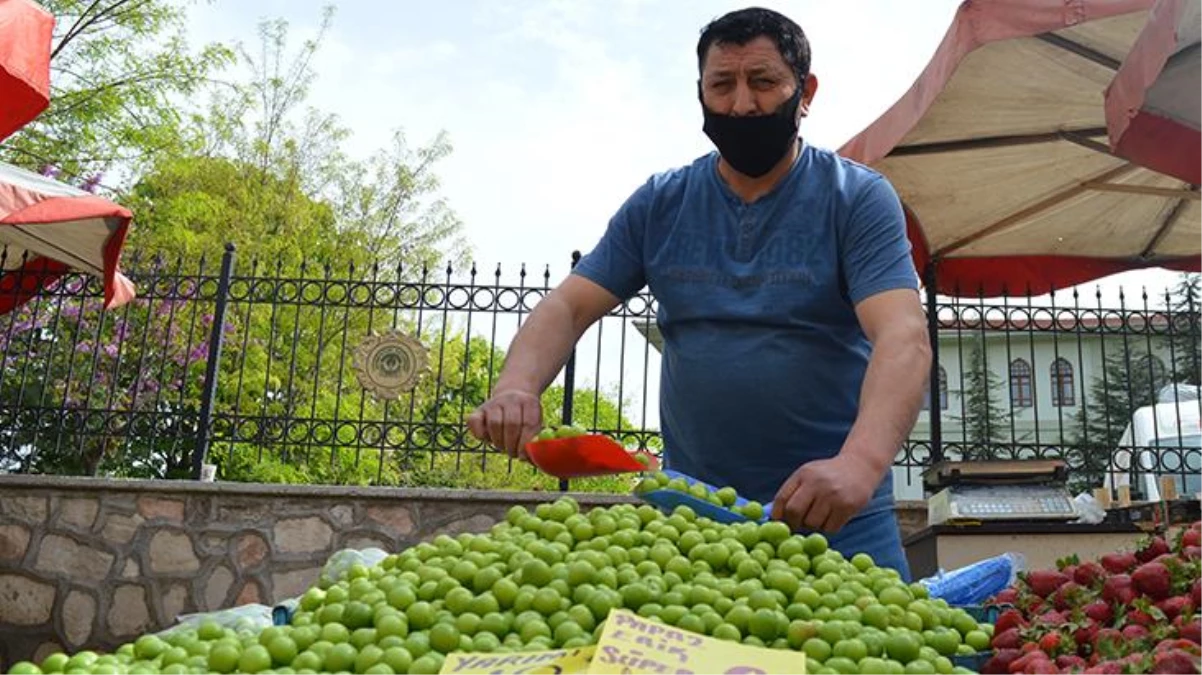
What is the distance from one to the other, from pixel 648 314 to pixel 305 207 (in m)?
9.40

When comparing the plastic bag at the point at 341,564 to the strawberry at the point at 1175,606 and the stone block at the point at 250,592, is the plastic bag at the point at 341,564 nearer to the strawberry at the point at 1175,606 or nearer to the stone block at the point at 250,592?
the strawberry at the point at 1175,606

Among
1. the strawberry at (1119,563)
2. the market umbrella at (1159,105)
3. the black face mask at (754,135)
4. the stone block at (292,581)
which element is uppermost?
the market umbrella at (1159,105)

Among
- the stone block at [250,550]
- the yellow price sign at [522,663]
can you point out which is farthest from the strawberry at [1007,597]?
the stone block at [250,550]

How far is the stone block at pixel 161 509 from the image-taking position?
5.78m

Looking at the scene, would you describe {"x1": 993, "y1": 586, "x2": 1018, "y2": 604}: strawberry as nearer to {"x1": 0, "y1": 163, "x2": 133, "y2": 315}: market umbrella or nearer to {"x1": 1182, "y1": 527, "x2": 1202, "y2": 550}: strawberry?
{"x1": 1182, "y1": 527, "x2": 1202, "y2": 550}: strawberry

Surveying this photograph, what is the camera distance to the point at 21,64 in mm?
3922

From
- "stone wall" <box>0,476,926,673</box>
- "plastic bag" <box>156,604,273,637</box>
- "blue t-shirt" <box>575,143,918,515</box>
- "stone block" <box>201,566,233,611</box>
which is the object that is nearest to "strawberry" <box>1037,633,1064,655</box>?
"blue t-shirt" <box>575,143,918,515</box>

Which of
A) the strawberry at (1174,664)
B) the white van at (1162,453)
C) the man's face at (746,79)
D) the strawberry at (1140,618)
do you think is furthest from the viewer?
the white van at (1162,453)

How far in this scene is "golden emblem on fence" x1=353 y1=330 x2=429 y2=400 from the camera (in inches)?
275

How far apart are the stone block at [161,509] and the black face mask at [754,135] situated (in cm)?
473

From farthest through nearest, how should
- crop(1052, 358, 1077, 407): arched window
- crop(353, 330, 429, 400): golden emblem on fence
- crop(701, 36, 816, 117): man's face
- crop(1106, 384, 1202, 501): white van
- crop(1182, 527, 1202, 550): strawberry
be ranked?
crop(353, 330, 429, 400): golden emblem on fence → crop(1052, 358, 1077, 407): arched window → crop(1106, 384, 1202, 501): white van → crop(701, 36, 816, 117): man's face → crop(1182, 527, 1202, 550): strawberry

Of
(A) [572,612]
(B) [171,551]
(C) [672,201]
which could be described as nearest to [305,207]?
(B) [171,551]

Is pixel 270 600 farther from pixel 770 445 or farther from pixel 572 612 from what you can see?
pixel 572 612

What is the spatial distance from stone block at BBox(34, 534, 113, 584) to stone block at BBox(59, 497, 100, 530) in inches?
3.9
